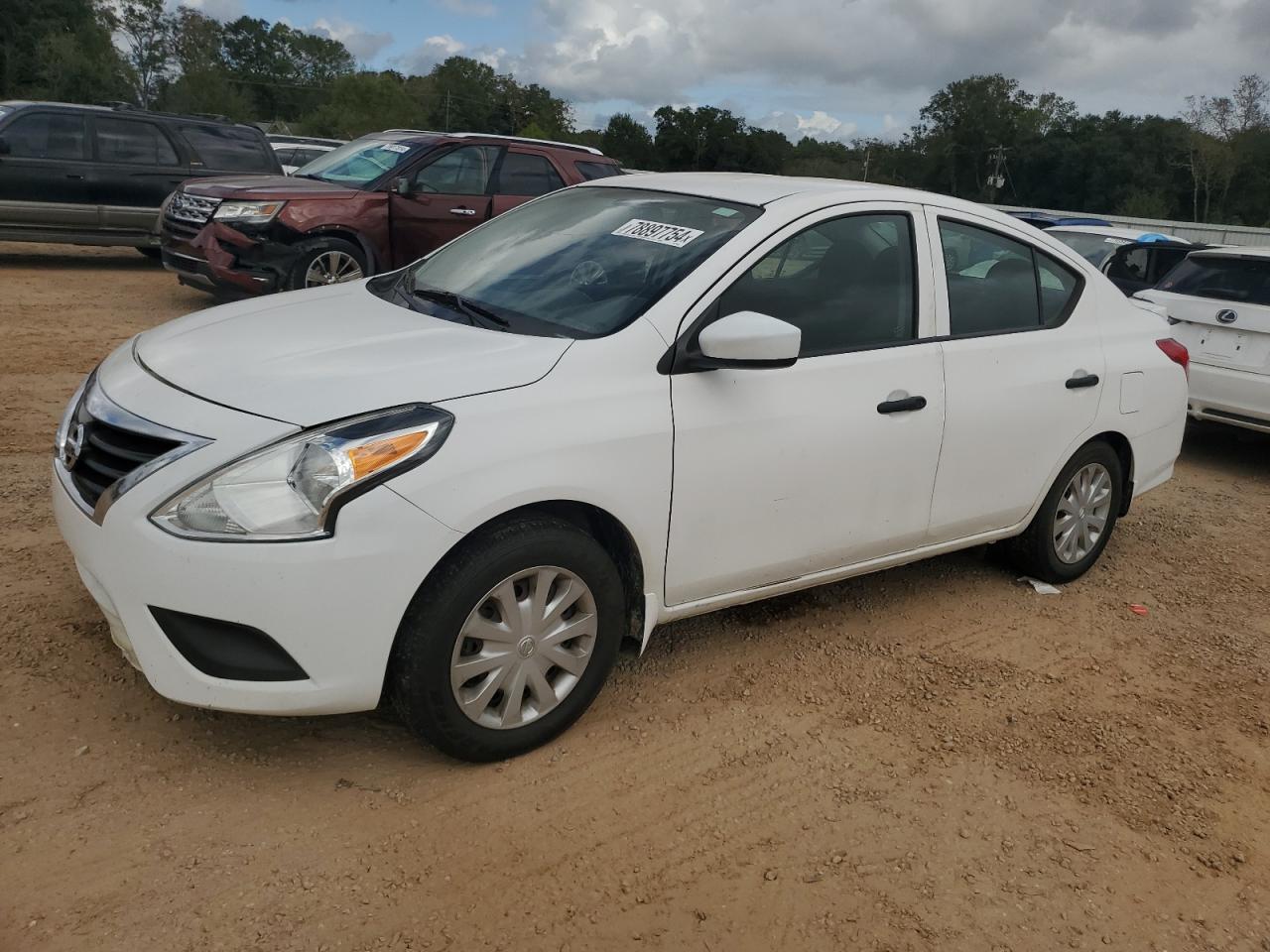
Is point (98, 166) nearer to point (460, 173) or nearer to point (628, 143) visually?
point (460, 173)

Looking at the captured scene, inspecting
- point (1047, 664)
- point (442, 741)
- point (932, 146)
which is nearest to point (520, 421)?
point (442, 741)

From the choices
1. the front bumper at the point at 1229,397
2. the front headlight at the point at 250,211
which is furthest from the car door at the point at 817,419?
the front headlight at the point at 250,211

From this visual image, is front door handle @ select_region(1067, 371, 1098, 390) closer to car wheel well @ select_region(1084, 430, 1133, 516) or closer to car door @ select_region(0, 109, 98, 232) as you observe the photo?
car wheel well @ select_region(1084, 430, 1133, 516)

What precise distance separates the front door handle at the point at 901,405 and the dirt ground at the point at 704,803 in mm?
992

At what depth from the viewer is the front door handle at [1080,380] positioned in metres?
4.52

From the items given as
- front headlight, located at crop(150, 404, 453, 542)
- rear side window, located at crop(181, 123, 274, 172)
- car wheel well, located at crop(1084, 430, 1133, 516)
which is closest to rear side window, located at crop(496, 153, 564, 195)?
rear side window, located at crop(181, 123, 274, 172)

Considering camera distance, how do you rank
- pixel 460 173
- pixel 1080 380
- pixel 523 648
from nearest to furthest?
pixel 523 648 → pixel 1080 380 → pixel 460 173

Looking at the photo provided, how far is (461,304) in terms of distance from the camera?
3.68 metres

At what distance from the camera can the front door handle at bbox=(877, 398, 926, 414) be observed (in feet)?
12.4

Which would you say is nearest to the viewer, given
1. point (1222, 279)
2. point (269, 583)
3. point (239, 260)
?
point (269, 583)

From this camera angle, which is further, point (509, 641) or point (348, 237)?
point (348, 237)

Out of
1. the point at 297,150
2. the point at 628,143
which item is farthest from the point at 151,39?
the point at 297,150

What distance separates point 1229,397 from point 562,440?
236 inches

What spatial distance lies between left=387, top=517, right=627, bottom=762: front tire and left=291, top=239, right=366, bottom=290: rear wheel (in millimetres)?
6665
